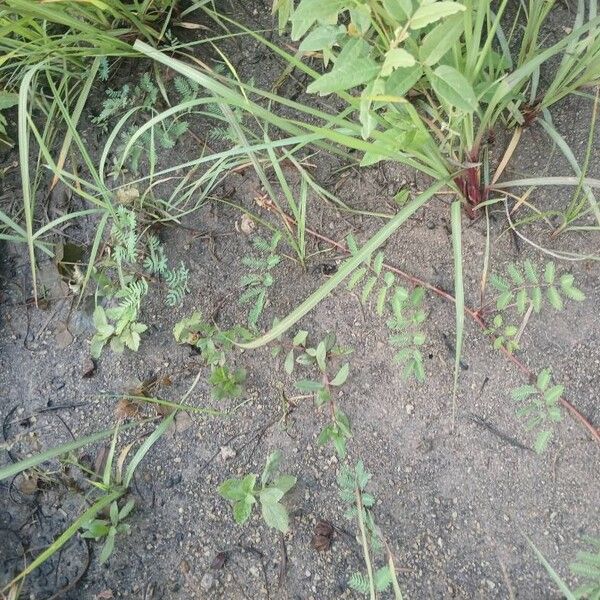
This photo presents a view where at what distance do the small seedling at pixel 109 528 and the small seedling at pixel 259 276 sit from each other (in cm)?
42

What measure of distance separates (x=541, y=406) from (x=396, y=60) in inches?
26.2

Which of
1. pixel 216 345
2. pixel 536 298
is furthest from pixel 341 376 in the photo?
pixel 536 298

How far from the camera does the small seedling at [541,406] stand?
111 centimetres

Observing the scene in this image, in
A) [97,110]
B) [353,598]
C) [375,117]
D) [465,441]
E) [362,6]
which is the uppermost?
[362,6]

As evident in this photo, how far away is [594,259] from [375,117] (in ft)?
1.70

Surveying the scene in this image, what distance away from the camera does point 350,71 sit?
35.8 inches

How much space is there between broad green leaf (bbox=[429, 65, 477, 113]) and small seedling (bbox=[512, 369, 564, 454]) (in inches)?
19.1

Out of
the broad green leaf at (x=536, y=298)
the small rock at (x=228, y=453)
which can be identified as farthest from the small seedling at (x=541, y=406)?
the small rock at (x=228, y=453)

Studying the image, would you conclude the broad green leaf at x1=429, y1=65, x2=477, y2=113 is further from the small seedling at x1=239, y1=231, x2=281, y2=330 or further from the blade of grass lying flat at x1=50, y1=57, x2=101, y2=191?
the blade of grass lying flat at x1=50, y1=57, x2=101, y2=191

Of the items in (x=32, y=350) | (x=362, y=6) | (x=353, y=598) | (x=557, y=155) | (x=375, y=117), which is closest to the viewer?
(x=362, y=6)

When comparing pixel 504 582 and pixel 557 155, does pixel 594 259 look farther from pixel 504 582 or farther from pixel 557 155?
pixel 504 582

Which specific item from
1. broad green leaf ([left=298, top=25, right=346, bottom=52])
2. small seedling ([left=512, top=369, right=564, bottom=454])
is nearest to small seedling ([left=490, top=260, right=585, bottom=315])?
small seedling ([left=512, top=369, right=564, bottom=454])

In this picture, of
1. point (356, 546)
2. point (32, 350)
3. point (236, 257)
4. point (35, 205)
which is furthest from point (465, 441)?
point (35, 205)

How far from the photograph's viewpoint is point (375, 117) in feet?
3.39
